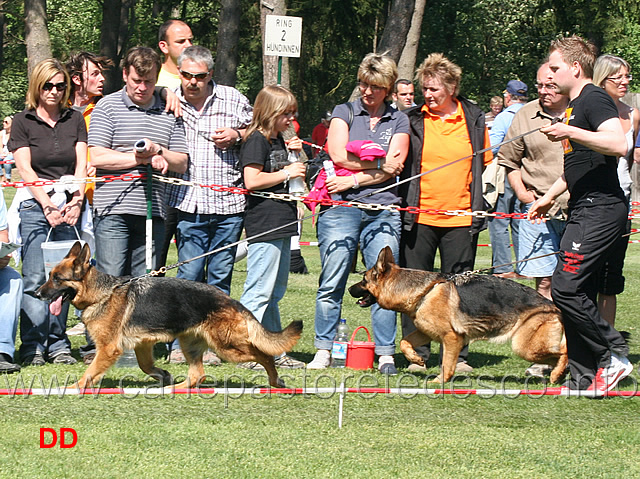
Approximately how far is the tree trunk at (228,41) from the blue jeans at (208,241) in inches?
502

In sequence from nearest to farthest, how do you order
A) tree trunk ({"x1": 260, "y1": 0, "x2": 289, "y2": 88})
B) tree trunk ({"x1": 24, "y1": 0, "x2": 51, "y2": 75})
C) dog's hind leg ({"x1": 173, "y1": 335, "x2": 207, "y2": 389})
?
dog's hind leg ({"x1": 173, "y1": 335, "x2": 207, "y2": 389}) → tree trunk ({"x1": 260, "y1": 0, "x2": 289, "y2": 88}) → tree trunk ({"x1": 24, "y1": 0, "x2": 51, "y2": 75})

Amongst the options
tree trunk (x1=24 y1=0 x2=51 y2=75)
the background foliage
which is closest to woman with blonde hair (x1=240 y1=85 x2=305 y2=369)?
tree trunk (x1=24 y1=0 x2=51 y2=75)

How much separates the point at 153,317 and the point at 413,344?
2.02m

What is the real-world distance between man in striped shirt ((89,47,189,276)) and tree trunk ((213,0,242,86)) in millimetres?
12691

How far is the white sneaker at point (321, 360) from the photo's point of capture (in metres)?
6.50

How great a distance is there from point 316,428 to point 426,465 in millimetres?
808

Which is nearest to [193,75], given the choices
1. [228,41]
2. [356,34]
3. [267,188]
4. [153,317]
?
[267,188]

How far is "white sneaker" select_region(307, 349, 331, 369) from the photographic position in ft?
21.3

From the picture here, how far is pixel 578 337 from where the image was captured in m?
5.80

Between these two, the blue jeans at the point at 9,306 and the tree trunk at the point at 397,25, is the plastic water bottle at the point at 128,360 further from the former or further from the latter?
the tree trunk at the point at 397,25

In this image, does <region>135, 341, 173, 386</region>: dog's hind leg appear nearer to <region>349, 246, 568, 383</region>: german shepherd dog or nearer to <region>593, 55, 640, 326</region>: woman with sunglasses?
<region>349, 246, 568, 383</region>: german shepherd dog

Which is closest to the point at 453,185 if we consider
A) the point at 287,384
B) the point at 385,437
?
the point at 287,384

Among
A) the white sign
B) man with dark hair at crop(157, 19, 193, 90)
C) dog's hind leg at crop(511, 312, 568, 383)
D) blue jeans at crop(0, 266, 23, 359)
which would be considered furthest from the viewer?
the white sign

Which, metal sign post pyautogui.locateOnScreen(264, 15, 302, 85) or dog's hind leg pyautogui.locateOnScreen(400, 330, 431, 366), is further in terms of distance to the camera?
metal sign post pyautogui.locateOnScreen(264, 15, 302, 85)
